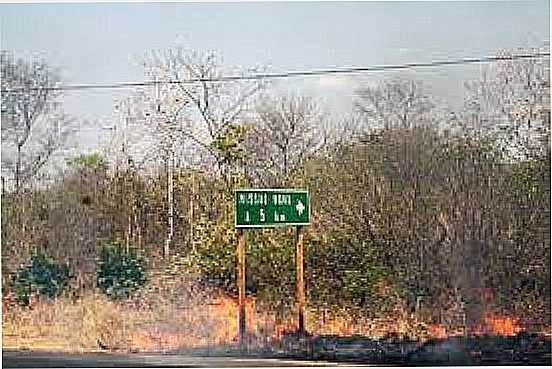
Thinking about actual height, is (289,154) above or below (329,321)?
above

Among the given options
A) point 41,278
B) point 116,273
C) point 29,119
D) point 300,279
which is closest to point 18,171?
point 29,119

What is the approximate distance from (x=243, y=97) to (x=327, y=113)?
0.43 meters

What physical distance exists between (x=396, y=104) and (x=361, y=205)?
21.4 inches

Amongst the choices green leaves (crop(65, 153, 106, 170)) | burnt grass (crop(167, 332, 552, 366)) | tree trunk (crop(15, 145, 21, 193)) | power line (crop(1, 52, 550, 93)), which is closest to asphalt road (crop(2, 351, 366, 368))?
burnt grass (crop(167, 332, 552, 366))

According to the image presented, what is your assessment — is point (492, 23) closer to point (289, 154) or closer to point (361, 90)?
point (361, 90)

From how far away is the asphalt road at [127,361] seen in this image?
6.05 meters

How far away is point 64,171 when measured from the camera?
6102 mm

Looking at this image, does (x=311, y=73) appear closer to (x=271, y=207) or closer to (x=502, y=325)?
(x=271, y=207)

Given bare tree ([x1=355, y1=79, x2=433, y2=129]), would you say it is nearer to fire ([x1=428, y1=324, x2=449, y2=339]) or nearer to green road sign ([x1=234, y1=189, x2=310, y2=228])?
green road sign ([x1=234, y1=189, x2=310, y2=228])

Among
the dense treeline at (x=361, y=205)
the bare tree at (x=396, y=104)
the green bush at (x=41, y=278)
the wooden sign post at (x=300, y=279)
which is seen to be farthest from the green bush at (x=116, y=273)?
the bare tree at (x=396, y=104)

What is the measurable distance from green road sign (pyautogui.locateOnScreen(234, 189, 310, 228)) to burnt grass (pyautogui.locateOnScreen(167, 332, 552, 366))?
62cm

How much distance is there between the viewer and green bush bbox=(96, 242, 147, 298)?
609 centimetres

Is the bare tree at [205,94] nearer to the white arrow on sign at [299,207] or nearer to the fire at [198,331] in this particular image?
the white arrow on sign at [299,207]

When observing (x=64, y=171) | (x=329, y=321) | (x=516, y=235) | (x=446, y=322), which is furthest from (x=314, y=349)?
(x=64, y=171)
